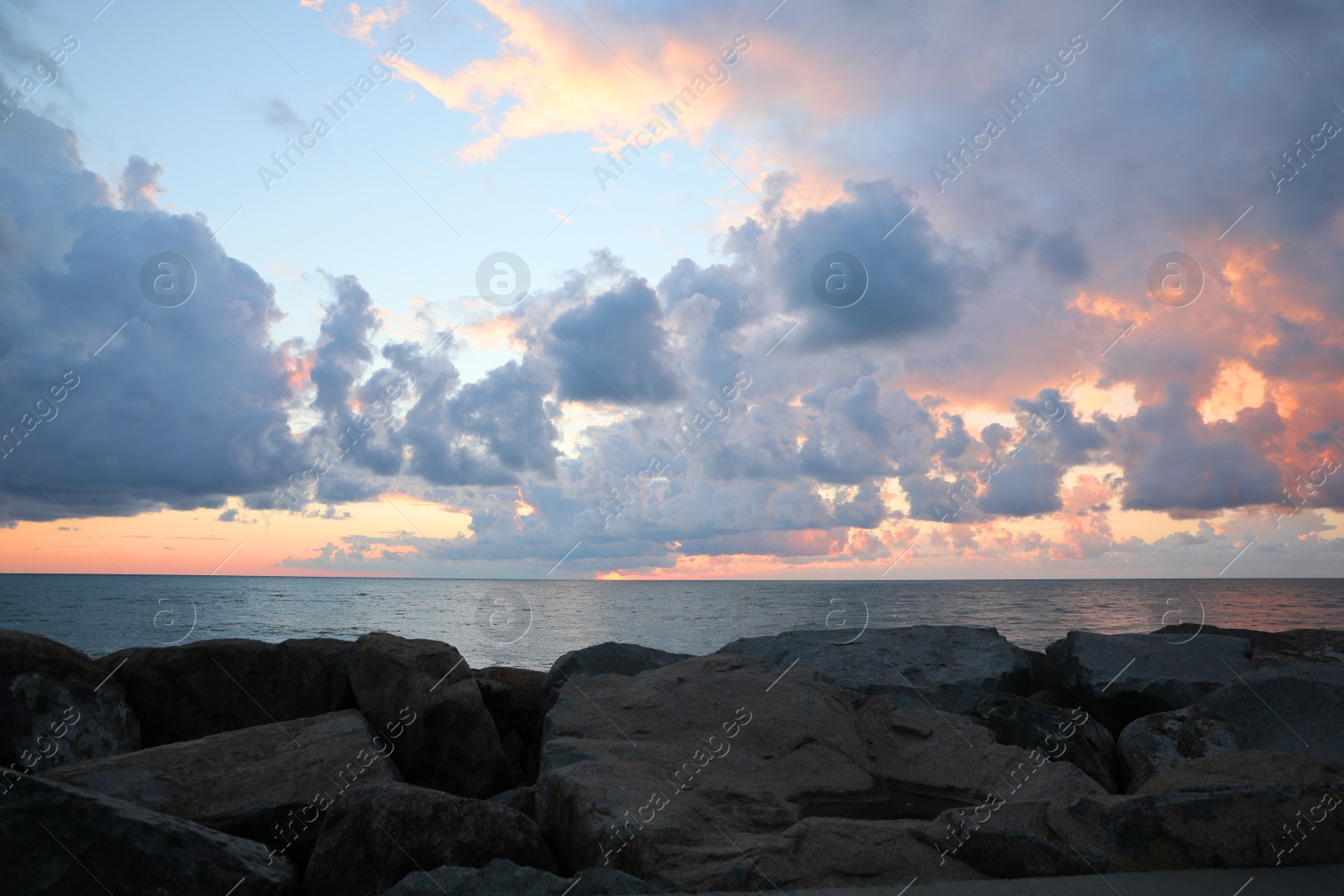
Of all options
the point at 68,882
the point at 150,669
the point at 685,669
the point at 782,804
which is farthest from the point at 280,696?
the point at 782,804

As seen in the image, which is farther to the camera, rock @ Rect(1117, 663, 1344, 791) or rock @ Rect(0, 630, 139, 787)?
rock @ Rect(0, 630, 139, 787)

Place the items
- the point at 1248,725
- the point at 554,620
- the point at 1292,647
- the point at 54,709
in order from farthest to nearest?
the point at 554,620, the point at 1292,647, the point at 54,709, the point at 1248,725

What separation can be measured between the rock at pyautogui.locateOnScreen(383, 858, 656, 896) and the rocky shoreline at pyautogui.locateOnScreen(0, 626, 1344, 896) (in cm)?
2

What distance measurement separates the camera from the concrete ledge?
3.16 metres

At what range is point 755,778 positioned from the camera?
5395 millimetres

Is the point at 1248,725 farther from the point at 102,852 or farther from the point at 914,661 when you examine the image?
the point at 102,852

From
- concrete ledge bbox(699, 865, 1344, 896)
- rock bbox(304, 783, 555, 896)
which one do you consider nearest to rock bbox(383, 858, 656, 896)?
concrete ledge bbox(699, 865, 1344, 896)

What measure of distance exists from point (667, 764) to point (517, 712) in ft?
13.2

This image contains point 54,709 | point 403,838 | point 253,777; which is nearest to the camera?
point 403,838

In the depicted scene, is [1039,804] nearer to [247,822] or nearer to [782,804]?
[782,804]

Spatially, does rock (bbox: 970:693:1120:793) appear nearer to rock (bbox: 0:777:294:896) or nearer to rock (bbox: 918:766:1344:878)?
rock (bbox: 918:766:1344:878)

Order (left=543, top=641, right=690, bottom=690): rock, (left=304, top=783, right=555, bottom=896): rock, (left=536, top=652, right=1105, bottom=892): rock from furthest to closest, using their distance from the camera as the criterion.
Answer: (left=543, top=641, right=690, bottom=690): rock → (left=304, top=783, right=555, bottom=896): rock → (left=536, top=652, right=1105, bottom=892): rock

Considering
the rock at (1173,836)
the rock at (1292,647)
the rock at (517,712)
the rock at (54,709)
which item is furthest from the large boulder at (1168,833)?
the rock at (54,709)

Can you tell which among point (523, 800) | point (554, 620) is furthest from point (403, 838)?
point (554, 620)
